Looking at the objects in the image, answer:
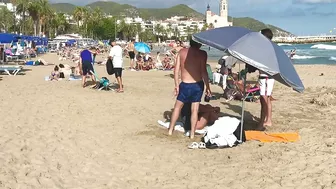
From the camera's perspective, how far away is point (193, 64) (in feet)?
20.9

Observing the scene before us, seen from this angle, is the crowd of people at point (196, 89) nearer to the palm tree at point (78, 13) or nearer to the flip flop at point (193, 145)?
the flip flop at point (193, 145)

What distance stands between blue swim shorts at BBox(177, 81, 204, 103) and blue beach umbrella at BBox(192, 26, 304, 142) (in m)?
0.77

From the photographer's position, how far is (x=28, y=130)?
21.3 feet

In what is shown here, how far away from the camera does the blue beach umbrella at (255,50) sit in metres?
5.50

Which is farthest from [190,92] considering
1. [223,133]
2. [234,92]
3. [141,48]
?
[141,48]

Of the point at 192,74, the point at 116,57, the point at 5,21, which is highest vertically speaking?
the point at 5,21

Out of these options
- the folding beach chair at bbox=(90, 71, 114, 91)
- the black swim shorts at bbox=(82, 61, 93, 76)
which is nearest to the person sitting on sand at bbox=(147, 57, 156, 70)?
the black swim shorts at bbox=(82, 61, 93, 76)

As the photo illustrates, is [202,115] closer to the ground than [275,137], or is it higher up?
higher up

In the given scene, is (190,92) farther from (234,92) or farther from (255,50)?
(234,92)

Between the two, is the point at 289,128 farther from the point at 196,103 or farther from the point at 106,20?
the point at 106,20

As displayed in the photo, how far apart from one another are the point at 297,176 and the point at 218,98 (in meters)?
6.66

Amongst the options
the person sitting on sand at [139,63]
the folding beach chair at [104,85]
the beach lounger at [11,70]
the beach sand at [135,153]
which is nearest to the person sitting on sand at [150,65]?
the person sitting on sand at [139,63]

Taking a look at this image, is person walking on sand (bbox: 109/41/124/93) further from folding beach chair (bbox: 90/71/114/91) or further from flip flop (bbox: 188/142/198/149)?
flip flop (bbox: 188/142/198/149)

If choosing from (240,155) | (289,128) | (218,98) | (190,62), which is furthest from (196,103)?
(218,98)
